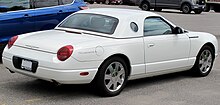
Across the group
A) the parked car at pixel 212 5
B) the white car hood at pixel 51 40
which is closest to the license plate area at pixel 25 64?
the white car hood at pixel 51 40

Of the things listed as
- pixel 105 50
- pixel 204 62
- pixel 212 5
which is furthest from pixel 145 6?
pixel 105 50

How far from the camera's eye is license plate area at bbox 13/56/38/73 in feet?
19.7

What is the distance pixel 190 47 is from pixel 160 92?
1.30m

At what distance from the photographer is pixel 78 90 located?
675 centimetres

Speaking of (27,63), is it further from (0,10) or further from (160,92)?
(0,10)

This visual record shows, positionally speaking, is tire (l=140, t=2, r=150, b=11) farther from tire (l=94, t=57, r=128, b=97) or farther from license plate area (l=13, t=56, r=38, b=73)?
license plate area (l=13, t=56, r=38, b=73)

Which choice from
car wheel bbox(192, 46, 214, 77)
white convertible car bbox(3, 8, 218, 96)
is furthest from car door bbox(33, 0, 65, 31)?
car wheel bbox(192, 46, 214, 77)

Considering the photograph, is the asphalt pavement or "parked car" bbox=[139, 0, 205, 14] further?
"parked car" bbox=[139, 0, 205, 14]

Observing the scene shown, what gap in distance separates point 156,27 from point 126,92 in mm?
1299

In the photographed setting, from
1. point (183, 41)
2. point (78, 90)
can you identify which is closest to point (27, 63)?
point (78, 90)

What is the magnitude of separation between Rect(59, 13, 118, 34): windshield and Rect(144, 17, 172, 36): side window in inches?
22.8

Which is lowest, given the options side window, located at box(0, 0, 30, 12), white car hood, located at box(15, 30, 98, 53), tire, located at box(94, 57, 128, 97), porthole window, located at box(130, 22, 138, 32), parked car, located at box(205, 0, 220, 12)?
parked car, located at box(205, 0, 220, 12)

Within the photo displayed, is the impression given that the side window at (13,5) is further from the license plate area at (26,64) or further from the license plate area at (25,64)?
the license plate area at (26,64)

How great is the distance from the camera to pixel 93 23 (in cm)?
689
